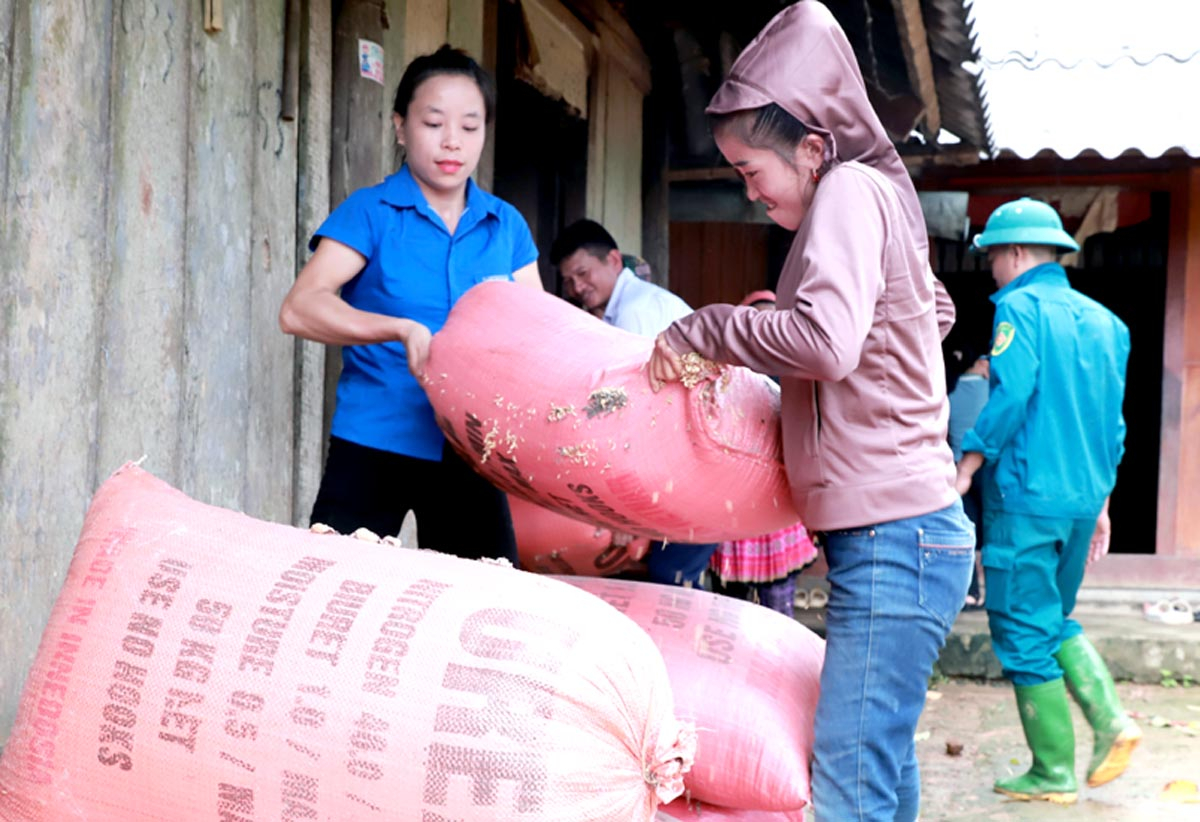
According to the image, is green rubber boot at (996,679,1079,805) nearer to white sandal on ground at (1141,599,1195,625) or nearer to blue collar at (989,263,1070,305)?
blue collar at (989,263,1070,305)

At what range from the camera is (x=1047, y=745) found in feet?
14.9

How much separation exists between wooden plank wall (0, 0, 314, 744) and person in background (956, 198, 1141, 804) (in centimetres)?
234

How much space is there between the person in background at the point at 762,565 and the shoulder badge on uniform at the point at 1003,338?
3.62ft

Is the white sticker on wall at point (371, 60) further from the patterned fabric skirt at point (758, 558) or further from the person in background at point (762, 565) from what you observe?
the patterned fabric skirt at point (758, 558)

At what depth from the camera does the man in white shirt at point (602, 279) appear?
16.6ft

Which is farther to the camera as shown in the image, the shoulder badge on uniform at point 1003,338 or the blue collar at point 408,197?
the shoulder badge on uniform at point 1003,338

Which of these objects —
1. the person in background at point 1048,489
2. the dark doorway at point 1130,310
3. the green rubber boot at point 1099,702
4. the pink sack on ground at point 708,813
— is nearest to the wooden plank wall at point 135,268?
the pink sack on ground at point 708,813

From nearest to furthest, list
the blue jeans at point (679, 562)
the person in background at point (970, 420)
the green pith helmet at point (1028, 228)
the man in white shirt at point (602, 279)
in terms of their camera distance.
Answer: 1. the blue jeans at point (679, 562)
2. the green pith helmet at point (1028, 228)
3. the man in white shirt at point (602, 279)
4. the person in background at point (970, 420)

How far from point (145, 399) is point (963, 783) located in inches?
132

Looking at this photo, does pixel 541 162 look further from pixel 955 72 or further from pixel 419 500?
pixel 419 500

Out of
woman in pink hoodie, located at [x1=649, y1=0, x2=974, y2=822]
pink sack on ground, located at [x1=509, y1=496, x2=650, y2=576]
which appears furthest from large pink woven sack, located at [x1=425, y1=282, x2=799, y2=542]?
pink sack on ground, located at [x1=509, y1=496, x2=650, y2=576]

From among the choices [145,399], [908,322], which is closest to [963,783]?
[908,322]

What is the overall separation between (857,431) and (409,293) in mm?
1081

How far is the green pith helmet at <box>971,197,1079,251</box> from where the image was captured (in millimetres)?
4773
